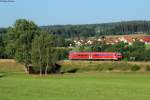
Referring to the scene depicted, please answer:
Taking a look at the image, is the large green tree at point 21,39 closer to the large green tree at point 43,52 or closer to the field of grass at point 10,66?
the large green tree at point 43,52

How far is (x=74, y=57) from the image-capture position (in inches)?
5315

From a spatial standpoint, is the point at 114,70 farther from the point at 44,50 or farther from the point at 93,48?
the point at 93,48

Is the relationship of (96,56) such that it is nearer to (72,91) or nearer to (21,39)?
(21,39)

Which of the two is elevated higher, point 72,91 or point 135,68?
point 72,91

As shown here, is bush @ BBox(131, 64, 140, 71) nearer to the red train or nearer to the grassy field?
the red train

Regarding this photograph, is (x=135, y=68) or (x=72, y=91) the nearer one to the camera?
(x=72, y=91)

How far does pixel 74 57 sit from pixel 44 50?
42.3 m

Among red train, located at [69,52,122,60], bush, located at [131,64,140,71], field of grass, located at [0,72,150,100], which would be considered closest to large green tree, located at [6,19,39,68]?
bush, located at [131,64,140,71]

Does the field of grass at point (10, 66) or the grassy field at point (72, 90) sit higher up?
the grassy field at point (72, 90)

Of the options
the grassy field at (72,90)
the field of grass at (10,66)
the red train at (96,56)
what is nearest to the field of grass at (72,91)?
the grassy field at (72,90)

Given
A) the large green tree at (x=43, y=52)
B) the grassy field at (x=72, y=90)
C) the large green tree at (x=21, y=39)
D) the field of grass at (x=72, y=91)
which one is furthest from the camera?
the large green tree at (x=21, y=39)

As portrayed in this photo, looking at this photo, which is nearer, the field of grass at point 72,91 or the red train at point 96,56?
the field of grass at point 72,91

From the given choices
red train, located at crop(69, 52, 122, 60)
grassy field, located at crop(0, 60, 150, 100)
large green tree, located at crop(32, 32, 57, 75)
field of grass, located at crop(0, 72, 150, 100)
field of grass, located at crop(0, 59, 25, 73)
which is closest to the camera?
field of grass, located at crop(0, 72, 150, 100)

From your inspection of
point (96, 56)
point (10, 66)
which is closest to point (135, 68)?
point (96, 56)
